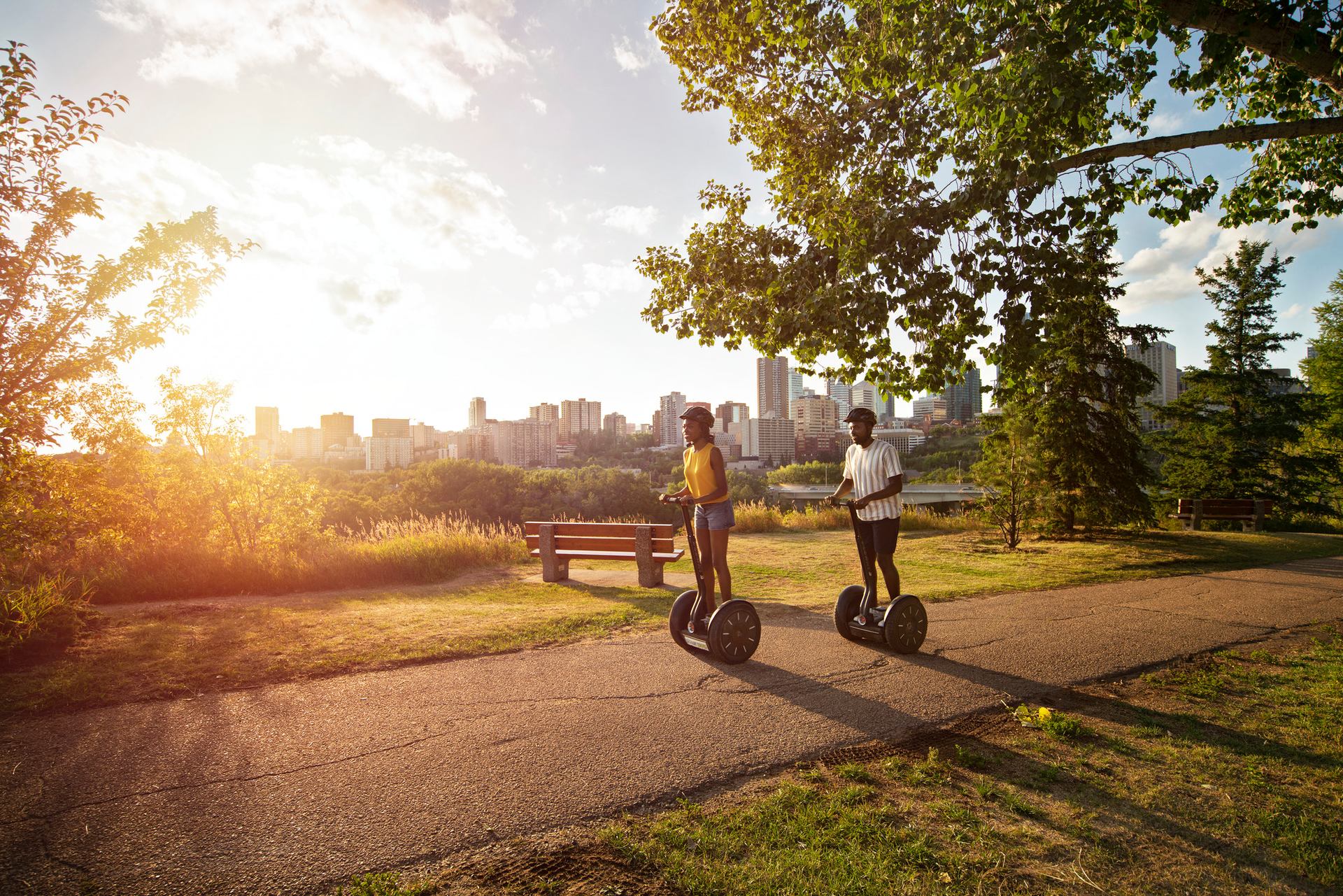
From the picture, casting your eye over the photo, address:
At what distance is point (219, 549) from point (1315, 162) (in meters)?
16.5

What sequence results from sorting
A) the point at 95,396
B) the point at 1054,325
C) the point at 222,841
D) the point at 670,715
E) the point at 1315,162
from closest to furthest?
the point at 222,841 < the point at 670,715 < the point at 95,396 < the point at 1054,325 < the point at 1315,162

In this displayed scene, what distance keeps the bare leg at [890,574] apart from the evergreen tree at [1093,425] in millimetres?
10184

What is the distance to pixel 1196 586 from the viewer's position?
362 inches

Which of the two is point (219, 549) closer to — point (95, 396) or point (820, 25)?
point (95, 396)

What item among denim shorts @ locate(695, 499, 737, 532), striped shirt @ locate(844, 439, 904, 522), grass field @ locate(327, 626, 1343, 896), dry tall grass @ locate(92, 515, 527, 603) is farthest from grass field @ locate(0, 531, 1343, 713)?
grass field @ locate(327, 626, 1343, 896)

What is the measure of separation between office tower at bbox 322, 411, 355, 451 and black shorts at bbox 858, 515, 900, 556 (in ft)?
335

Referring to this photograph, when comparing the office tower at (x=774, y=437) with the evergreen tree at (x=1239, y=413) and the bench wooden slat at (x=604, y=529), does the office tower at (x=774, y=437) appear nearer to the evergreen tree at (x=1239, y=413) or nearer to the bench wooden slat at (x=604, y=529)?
the evergreen tree at (x=1239, y=413)

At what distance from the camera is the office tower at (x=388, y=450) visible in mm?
98062

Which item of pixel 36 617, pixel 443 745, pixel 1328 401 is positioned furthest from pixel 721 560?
pixel 1328 401

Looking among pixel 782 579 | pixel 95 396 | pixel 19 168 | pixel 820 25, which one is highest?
pixel 820 25

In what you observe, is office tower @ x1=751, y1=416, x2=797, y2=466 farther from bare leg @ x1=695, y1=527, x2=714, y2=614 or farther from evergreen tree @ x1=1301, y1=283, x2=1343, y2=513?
bare leg @ x1=695, y1=527, x2=714, y2=614

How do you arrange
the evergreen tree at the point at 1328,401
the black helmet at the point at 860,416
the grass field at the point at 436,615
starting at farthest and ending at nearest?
the evergreen tree at the point at 1328,401 < the black helmet at the point at 860,416 < the grass field at the point at 436,615

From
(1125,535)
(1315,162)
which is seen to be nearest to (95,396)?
(1315,162)

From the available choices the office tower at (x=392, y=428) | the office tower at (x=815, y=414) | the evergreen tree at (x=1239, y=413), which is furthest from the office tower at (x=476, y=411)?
the evergreen tree at (x=1239, y=413)
